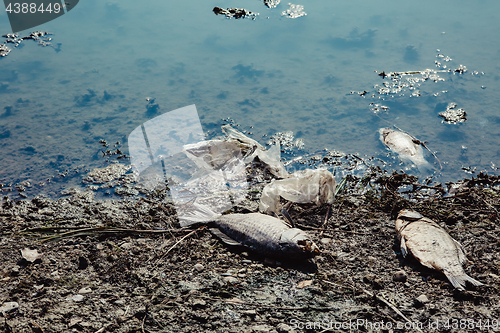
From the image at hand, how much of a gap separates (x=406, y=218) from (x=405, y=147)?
5.86ft

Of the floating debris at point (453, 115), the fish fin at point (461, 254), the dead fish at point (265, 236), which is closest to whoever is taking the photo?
the fish fin at point (461, 254)

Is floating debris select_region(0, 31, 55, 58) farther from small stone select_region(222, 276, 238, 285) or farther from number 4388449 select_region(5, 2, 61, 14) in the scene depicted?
small stone select_region(222, 276, 238, 285)

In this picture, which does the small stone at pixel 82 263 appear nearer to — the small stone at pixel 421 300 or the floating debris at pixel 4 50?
the small stone at pixel 421 300

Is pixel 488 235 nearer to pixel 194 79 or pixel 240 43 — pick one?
pixel 194 79

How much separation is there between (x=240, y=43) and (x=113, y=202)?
178 inches

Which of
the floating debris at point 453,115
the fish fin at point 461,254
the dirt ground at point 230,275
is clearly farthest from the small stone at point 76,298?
the floating debris at point 453,115

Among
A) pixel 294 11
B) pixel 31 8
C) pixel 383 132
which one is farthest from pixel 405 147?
pixel 31 8

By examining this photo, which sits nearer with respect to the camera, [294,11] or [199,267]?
[199,267]

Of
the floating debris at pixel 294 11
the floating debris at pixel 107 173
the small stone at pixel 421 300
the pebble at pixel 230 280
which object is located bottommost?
the floating debris at pixel 107 173

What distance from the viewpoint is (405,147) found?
4.51m

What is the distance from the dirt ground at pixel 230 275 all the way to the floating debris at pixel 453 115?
5.43 ft

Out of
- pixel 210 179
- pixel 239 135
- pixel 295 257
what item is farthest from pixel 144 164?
pixel 295 257

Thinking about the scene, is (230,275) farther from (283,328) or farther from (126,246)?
(126,246)

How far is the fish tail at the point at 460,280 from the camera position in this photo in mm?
2363
